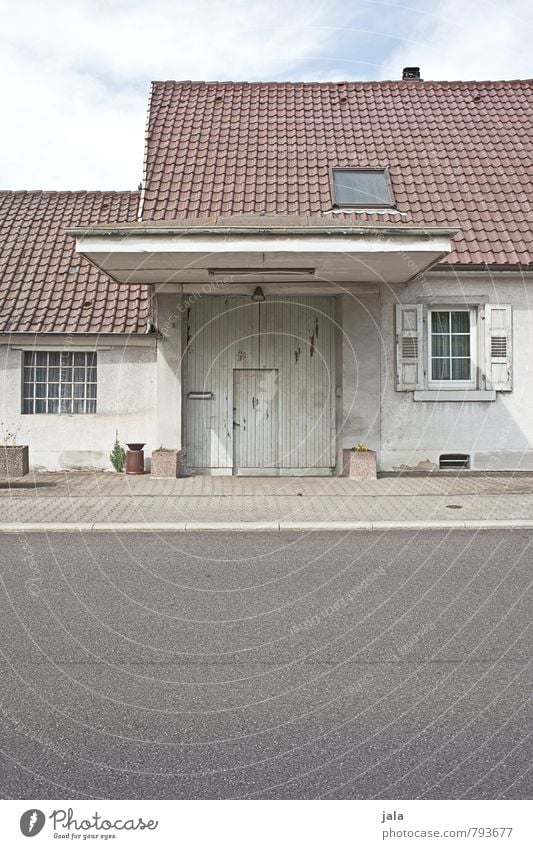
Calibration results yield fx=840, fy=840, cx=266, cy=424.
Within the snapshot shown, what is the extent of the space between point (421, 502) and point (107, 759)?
8.74 m

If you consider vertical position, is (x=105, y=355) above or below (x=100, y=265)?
below

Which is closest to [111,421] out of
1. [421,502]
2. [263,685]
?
[421,502]

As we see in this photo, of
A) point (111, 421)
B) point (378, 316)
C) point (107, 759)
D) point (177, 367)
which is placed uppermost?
point (378, 316)

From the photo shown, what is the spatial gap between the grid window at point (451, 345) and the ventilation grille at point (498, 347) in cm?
43

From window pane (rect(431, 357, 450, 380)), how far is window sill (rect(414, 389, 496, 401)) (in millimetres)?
335

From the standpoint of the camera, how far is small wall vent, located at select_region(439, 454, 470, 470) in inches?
607

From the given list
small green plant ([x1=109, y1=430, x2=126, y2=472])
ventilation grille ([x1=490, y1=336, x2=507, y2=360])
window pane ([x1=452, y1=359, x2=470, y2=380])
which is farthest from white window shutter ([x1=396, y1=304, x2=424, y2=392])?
small green plant ([x1=109, y1=430, x2=126, y2=472])

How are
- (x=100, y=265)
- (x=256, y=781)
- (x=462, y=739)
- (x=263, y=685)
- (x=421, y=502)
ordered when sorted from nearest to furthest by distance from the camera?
(x=256, y=781) → (x=462, y=739) → (x=263, y=685) → (x=421, y=502) → (x=100, y=265)

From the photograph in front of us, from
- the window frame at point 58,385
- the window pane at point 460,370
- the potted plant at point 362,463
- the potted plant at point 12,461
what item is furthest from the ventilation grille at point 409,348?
the potted plant at point 12,461

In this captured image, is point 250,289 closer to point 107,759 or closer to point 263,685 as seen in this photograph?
point 263,685

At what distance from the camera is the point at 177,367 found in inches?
612

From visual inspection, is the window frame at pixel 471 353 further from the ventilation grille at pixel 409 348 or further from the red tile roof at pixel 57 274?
the red tile roof at pixel 57 274

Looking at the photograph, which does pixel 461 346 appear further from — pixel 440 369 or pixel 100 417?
pixel 100 417

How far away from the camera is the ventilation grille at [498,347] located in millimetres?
15430
